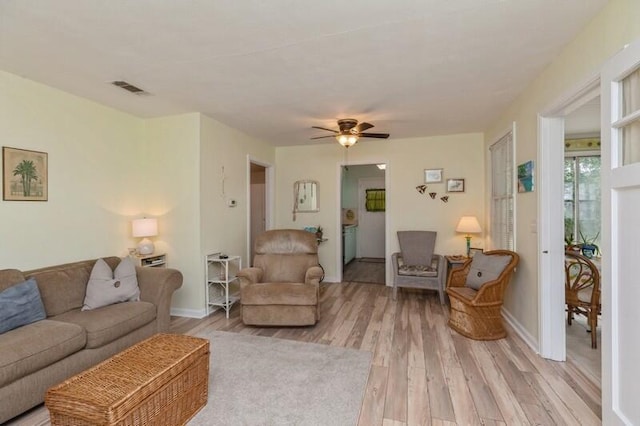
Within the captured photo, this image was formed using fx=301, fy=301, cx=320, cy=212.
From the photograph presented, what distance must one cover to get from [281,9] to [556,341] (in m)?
3.30

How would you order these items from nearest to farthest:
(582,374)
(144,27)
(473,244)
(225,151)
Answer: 1. (144,27)
2. (582,374)
3. (225,151)
4. (473,244)

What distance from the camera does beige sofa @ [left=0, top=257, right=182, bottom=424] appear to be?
1.82 m

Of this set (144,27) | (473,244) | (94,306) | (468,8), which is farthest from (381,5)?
(473,244)

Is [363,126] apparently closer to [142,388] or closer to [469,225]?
[469,225]

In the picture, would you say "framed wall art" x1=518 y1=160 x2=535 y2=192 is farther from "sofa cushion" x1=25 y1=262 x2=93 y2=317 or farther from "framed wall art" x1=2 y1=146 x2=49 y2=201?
"framed wall art" x1=2 y1=146 x2=49 y2=201

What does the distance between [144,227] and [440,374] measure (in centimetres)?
344

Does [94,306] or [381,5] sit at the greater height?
[381,5]

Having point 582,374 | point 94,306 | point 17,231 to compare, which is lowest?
point 582,374

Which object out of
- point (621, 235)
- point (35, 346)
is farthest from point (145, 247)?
point (621, 235)

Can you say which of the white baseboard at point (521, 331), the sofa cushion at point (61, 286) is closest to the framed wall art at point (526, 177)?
the white baseboard at point (521, 331)

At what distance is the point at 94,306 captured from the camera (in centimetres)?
263

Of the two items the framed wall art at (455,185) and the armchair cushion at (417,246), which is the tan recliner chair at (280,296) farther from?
the framed wall art at (455,185)

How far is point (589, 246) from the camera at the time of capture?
13.4 ft

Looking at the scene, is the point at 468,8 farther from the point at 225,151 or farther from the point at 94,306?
the point at 94,306
